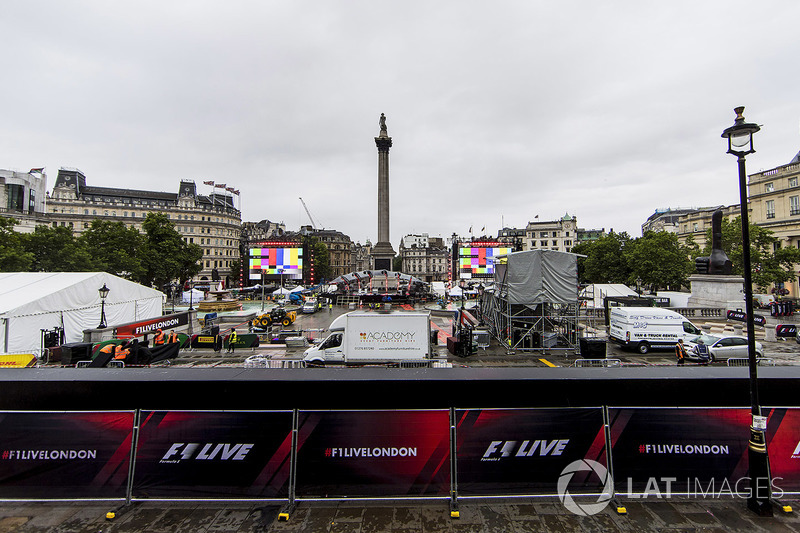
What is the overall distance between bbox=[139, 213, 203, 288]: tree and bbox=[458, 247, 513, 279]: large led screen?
143 ft

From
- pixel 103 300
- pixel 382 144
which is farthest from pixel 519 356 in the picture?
pixel 382 144

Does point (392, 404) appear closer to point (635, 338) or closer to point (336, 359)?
point (336, 359)

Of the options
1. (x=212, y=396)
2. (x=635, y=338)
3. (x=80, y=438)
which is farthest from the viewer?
(x=635, y=338)

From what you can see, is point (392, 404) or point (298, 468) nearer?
point (298, 468)

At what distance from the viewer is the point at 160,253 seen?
51.1 meters

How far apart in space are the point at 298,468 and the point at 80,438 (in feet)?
11.4

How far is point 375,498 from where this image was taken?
559cm

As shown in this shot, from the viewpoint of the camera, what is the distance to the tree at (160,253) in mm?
49656

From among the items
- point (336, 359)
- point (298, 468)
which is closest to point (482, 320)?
point (336, 359)

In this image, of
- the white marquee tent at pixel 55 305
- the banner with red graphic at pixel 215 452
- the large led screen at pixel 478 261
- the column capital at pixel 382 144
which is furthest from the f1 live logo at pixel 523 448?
the column capital at pixel 382 144

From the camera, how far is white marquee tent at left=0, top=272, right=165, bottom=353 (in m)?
16.4

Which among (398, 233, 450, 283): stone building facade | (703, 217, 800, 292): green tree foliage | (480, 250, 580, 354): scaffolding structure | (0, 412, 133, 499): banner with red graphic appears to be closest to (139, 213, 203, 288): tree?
(480, 250, 580, 354): scaffolding structure

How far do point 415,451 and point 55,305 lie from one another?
22208mm
